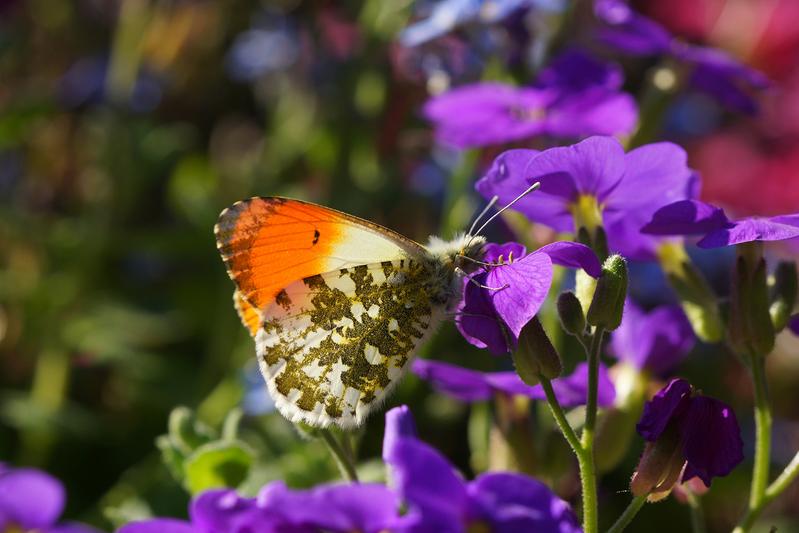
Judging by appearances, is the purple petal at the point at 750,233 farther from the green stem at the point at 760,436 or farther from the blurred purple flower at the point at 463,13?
the blurred purple flower at the point at 463,13

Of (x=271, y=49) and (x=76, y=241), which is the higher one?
(x=271, y=49)

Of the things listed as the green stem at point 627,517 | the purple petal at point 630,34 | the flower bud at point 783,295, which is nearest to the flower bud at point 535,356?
the green stem at point 627,517

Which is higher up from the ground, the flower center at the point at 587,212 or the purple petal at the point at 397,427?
the flower center at the point at 587,212

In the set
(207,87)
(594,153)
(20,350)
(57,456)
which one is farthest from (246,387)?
(207,87)

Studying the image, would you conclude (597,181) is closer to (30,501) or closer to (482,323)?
(482,323)

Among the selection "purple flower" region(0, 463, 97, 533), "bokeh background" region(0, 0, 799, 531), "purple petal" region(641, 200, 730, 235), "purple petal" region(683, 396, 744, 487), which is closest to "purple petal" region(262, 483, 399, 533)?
"purple flower" region(0, 463, 97, 533)

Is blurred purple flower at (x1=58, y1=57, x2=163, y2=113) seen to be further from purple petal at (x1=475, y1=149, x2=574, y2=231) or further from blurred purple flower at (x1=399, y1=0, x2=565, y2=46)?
purple petal at (x1=475, y1=149, x2=574, y2=231)

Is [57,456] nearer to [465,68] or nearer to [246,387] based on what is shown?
[246,387]
